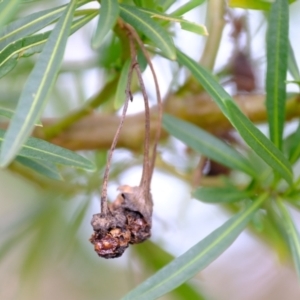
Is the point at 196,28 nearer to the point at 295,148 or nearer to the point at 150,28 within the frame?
the point at 150,28

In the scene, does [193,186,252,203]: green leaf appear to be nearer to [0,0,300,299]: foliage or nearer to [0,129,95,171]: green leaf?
[0,0,300,299]: foliage

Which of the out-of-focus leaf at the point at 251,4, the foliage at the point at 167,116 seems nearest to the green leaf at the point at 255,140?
the foliage at the point at 167,116

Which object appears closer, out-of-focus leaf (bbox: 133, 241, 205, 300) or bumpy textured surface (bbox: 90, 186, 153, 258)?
bumpy textured surface (bbox: 90, 186, 153, 258)

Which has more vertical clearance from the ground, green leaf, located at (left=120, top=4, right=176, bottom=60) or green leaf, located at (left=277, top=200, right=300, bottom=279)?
green leaf, located at (left=120, top=4, right=176, bottom=60)

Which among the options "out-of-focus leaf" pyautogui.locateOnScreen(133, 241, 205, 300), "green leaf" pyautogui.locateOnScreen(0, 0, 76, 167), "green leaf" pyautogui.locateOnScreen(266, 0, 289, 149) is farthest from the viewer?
"out-of-focus leaf" pyautogui.locateOnScreen(133, 241, 205, 300)

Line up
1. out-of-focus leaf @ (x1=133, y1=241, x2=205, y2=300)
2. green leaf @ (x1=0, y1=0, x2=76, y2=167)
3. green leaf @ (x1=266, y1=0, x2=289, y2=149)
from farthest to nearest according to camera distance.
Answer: out-of-focus leaf @ (x1=133, y1=241, x2=205, y2=300), green leaf @ (x1=266, y1=0, x2=289, y2=149), green leaf @ (x1=0, y1=0, x2=76, y2=167)

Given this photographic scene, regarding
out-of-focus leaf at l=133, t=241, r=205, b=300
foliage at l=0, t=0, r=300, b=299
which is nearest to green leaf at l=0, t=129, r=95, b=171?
foliage at l=0, t=0, r=300, b=299

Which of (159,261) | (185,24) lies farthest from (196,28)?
(159,261)
